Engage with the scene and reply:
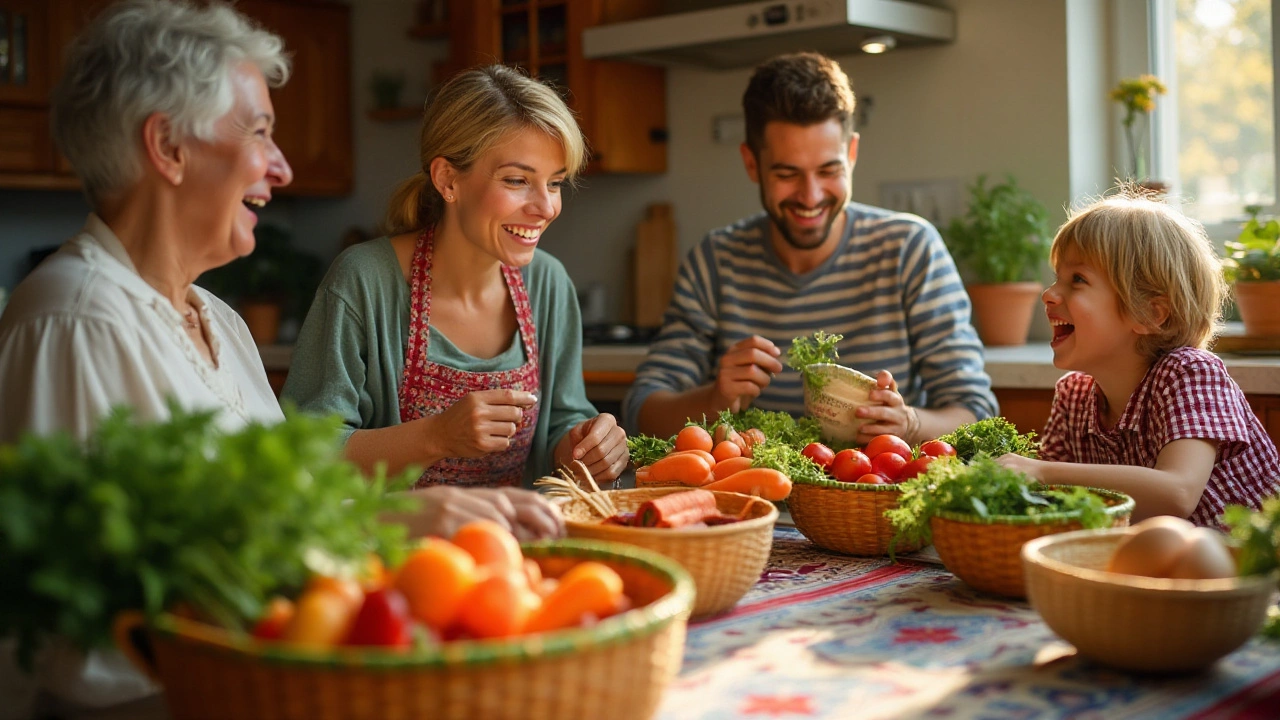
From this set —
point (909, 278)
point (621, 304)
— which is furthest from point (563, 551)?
point (621, 304)

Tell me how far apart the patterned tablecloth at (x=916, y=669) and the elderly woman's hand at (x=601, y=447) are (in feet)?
1.99

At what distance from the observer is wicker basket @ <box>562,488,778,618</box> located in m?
1.29

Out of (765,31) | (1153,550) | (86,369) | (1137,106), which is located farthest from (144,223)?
(1137,106)

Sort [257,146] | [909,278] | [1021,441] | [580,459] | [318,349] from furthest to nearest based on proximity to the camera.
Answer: [909,278]
[318,349]
[580,459]
[1021,441]
[257,146]

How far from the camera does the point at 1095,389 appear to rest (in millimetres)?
2051

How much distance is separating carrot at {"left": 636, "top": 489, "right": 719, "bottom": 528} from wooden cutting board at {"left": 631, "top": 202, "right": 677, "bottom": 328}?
9.62 ft

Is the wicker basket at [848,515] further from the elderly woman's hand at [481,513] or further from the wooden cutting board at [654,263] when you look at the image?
the wooden cutting board at [654,263]

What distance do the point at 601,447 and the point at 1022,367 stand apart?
4.70 ft

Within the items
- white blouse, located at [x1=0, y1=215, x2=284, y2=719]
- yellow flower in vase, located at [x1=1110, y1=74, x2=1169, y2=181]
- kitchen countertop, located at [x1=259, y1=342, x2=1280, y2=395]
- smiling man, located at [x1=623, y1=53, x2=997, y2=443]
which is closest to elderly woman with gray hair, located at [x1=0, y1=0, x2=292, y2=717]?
white blouse, located at [x1=0, y1=215, x2=284, y2=719]

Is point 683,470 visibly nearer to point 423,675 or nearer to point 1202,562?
point 1202,562

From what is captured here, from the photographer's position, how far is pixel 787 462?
1.73 meters

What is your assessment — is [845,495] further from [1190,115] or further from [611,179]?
[611,179]

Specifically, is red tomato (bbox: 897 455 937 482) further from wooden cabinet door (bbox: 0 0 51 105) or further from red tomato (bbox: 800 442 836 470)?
wooden cabinet door (bbox: 0 0 51 105)

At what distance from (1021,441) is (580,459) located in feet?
2.32
